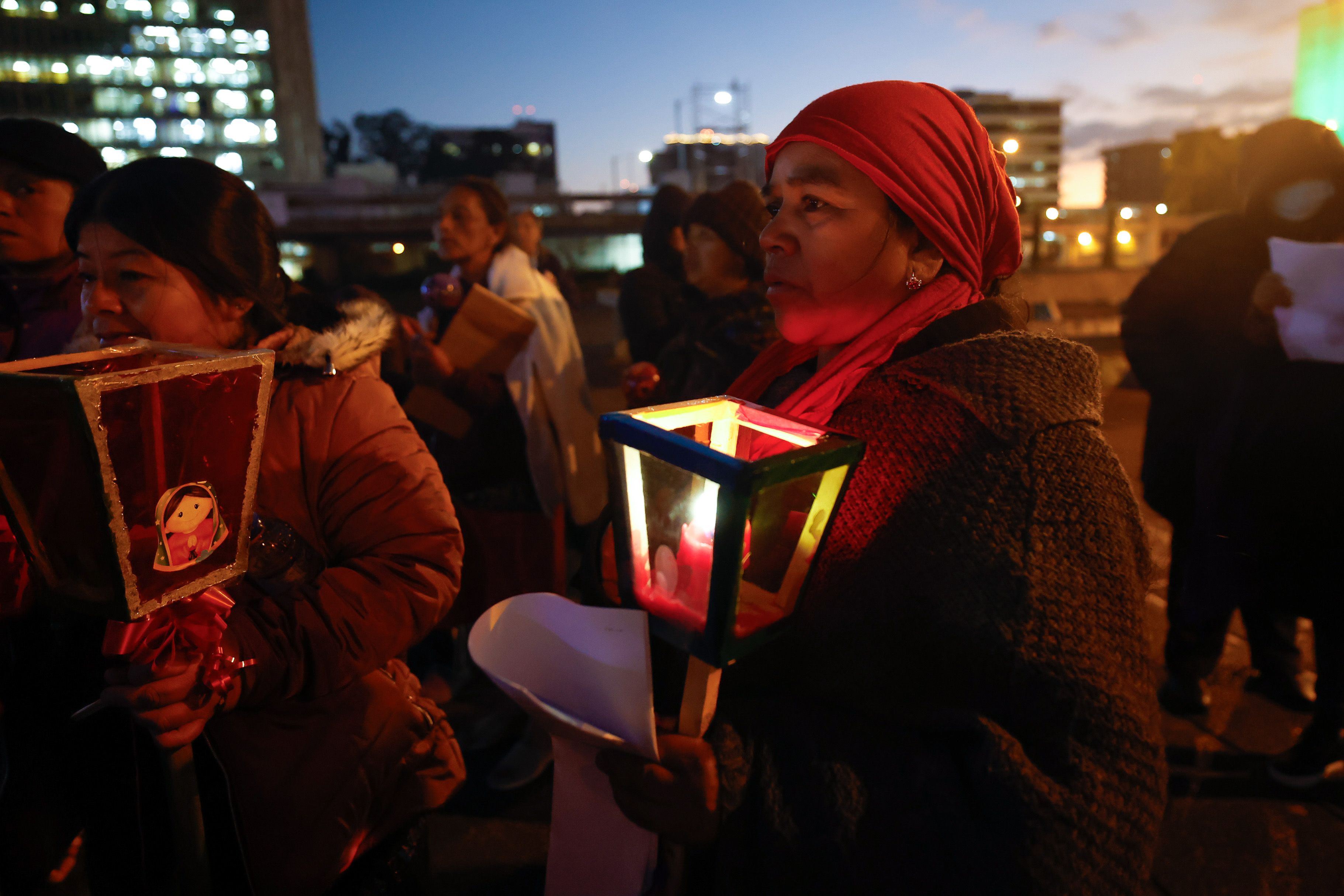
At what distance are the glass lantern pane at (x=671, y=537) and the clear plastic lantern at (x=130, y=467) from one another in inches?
22.9

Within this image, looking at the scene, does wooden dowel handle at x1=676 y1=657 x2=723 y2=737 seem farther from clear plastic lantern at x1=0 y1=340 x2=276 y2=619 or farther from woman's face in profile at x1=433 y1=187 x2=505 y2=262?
woman's face in profile at x1=433 y1=187 x2=505 y2=262

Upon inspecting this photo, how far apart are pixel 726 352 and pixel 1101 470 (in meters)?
2.12

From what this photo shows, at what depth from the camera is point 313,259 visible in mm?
41406

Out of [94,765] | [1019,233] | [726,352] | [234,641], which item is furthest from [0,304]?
[1019,233]

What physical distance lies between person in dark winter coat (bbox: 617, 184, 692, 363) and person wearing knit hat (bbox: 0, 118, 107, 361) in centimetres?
242

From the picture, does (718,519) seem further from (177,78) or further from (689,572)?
(177,78)

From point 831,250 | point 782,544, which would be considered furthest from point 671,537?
point 831,250

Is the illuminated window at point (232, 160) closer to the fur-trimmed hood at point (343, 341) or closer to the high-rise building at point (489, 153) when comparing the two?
the high-rise building at point (489, 153)

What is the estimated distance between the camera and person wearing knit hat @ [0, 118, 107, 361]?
207cm

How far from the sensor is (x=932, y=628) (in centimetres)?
98

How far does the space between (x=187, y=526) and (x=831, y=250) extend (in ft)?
3.34

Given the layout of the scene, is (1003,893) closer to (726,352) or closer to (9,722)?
(9,722)

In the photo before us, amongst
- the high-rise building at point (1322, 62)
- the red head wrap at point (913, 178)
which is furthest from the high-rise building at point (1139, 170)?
the red head wrap at point (913, 178)

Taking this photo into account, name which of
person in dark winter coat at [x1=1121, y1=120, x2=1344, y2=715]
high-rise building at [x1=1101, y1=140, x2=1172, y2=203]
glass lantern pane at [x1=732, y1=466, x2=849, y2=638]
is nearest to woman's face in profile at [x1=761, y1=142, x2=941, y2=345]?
glass lantern pane at [x1=732, y1=466, x2=849, y2=638]
